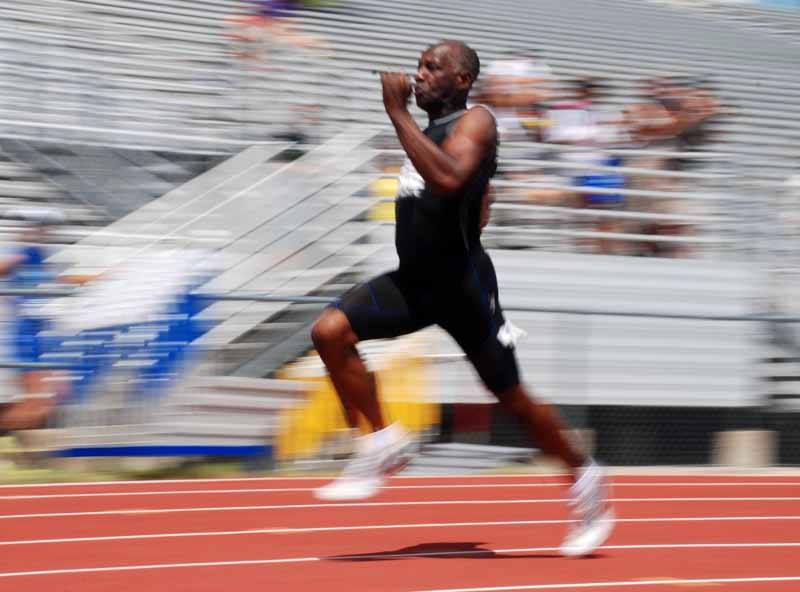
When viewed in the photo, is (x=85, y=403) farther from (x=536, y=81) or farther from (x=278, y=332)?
(x=536, y=81)

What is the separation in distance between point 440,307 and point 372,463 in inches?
24.8

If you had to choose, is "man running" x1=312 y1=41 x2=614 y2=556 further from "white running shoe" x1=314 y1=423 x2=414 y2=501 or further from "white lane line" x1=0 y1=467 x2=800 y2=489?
"white lane line" x1=0 y1=467 x2=800 y2=489

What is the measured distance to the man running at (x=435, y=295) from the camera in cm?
503

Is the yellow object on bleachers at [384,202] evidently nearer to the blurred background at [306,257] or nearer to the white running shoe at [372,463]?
the blurred background at [306,257]

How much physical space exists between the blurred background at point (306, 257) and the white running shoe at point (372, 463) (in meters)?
3.58

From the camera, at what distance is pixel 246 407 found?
8.82 meters

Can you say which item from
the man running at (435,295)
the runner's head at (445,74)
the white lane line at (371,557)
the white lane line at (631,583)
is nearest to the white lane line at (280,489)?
the white lane line at (371,557)

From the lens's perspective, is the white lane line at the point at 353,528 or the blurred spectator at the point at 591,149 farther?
the blurred spectator at the point at 591,149

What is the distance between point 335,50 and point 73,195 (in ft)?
12.0

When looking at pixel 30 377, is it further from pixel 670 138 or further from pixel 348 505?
pixel 670 138

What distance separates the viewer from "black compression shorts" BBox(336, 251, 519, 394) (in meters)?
5.13

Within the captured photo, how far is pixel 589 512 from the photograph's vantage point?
5531 millimetres

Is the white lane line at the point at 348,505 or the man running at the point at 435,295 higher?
the man running at the point at 435,295

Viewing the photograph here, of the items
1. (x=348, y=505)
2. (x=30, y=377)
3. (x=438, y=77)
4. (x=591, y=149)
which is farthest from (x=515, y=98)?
(x=438, y=77)
